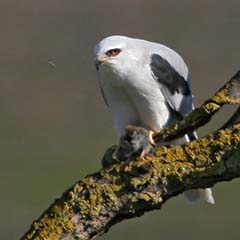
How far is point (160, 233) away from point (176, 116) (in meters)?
4.96

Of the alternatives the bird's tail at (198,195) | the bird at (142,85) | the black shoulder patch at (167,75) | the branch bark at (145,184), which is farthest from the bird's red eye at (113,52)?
the branch bark at (145,184)

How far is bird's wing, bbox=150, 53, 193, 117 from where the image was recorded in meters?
7.60

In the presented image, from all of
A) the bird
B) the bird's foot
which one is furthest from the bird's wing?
the bird's foot

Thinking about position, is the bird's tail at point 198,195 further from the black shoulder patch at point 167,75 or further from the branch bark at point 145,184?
the branch bark at point 145,184

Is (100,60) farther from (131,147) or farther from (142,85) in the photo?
(131,147)

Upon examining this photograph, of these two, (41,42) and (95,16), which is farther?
(95,16)

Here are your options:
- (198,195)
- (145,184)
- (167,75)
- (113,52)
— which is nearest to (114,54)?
(113,52)

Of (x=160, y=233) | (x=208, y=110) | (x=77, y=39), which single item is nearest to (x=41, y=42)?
(x=77, y=39)

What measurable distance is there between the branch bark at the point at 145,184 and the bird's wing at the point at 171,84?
2.63 meters

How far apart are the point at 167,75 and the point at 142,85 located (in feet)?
0.72

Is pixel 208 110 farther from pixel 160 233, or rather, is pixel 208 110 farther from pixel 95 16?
pixel 95 16

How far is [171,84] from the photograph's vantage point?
7.71m

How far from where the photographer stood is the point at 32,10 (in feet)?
66.8

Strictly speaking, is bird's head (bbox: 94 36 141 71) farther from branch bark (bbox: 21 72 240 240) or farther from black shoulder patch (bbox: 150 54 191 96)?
branch bark (bbox: 21 72 240 240)
